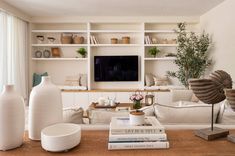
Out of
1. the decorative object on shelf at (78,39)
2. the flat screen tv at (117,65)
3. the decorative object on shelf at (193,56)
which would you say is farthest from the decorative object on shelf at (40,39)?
the decorative object on shelf at (193,56)

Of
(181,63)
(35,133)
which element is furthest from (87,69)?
(35,133)

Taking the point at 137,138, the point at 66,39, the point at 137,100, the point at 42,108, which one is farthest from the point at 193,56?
the point at 42,108

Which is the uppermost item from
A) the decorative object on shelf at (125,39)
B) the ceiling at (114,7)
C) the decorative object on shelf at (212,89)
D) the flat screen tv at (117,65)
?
the ceiling at (114,7)

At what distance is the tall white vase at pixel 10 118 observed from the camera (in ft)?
3.03

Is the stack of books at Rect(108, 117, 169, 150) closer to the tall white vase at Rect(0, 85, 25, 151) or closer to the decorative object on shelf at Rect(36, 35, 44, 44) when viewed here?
the tall white vase at Rect(0, 85, 25, 151)

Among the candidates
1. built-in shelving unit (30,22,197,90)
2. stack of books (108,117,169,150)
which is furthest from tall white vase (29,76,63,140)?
built-in shelving unit (30,22,197,90)

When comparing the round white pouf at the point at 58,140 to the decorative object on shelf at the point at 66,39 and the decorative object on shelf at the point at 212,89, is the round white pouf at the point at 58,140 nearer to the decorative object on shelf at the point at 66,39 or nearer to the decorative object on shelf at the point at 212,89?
the decorative object on shelf at the point at 212,89

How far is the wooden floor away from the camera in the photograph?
3.00ft

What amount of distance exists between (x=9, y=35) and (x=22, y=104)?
12.7 ft

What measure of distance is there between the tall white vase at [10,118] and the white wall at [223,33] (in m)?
3.59

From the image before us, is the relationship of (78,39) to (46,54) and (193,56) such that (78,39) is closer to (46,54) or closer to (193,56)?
(46,54)

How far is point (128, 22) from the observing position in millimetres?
5262

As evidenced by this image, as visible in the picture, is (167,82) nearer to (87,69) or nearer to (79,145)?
(87,69)

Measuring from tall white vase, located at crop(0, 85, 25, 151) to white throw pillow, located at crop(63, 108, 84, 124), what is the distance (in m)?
0.65
